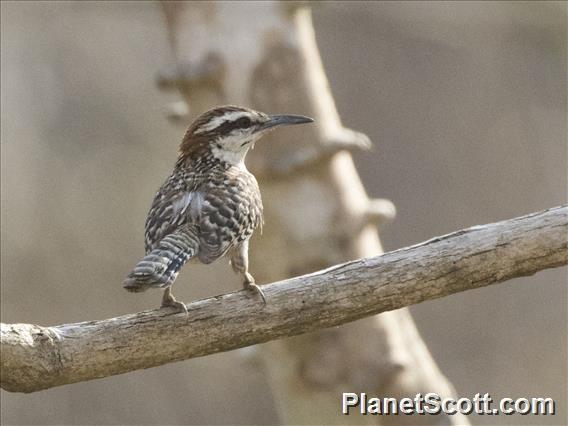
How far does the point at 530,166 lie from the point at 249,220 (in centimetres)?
715

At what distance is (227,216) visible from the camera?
4.55 meters

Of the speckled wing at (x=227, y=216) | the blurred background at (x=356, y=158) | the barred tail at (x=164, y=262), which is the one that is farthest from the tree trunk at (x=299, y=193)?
the blurred background at (x=356, y=158)

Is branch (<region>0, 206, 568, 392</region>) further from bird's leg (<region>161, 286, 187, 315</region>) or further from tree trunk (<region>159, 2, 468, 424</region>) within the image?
A: tree trunk (<region>159, 2, 468, 424</region>)

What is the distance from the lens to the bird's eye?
16.9ft

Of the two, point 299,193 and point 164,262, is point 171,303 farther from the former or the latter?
point 299,193

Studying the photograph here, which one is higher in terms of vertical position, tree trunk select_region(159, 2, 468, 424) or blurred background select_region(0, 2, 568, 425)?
blurred background select_region(0, 2, 568, 425)

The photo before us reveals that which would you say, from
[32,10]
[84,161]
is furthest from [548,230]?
[32,10]

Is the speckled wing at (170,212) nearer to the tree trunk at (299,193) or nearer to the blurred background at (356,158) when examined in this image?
the tree trunk at (299,193)

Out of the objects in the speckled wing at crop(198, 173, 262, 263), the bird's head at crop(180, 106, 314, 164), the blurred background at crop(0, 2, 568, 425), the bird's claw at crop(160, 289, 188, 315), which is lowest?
the bird's claw at crop(160, 289, 188, 315)

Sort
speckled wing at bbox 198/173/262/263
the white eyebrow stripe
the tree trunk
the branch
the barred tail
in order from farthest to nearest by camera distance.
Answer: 1. the tree trunk
2. the white eyebrow stripe
3. speckled wing at bbox 198/173/262/263
4. the branch
5. the barred tail

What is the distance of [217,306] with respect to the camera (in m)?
4.11

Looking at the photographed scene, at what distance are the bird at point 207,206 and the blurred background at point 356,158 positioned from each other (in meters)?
5.40

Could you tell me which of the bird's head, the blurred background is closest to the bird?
the bird's head

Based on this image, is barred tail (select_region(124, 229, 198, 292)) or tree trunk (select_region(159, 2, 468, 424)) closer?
barred tail (select_region(124, 229, 198, 292))
